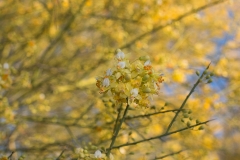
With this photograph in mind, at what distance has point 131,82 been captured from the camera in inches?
59.1

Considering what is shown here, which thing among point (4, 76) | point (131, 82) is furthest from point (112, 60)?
point (131, 82)

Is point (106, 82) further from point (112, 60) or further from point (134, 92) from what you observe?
point (112, 60)

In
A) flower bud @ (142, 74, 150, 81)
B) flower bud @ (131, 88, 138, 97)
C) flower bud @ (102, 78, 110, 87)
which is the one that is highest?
flower bud @ (142, 74, 150, 81)

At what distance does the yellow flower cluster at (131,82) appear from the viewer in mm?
1477

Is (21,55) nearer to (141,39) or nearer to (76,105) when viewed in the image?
(76,105)

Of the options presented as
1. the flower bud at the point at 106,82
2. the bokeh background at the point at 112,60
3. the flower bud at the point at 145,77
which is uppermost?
the bokeh background at the point at 112,60

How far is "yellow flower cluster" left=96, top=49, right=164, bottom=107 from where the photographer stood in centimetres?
148

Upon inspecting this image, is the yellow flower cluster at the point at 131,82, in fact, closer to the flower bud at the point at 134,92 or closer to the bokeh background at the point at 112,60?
the flower bud at the point at 134,92

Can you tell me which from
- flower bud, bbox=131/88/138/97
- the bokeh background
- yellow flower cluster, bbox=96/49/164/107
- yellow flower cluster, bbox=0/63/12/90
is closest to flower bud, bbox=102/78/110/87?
yellow flower cluster, bbox=96/49/164/107

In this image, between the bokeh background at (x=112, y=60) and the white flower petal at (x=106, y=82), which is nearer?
the white flower petal at (x=106, y=82)

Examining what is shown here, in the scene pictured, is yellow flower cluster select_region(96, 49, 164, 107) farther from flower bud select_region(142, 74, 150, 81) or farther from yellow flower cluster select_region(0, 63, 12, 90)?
yellow flower cluster select_region(0, 63, 12, 90)

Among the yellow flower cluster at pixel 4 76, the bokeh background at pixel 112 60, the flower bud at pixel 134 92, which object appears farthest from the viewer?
the bokeh background at pixel 112 60

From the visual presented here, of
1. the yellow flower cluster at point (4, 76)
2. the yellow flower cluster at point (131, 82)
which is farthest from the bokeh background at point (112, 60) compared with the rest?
the yellow flower cluster at point (131, 82)

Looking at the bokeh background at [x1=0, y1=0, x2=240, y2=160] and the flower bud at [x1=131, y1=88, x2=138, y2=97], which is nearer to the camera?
the flower bud at [x1=131, y1=88, x2=138, y2=97]
